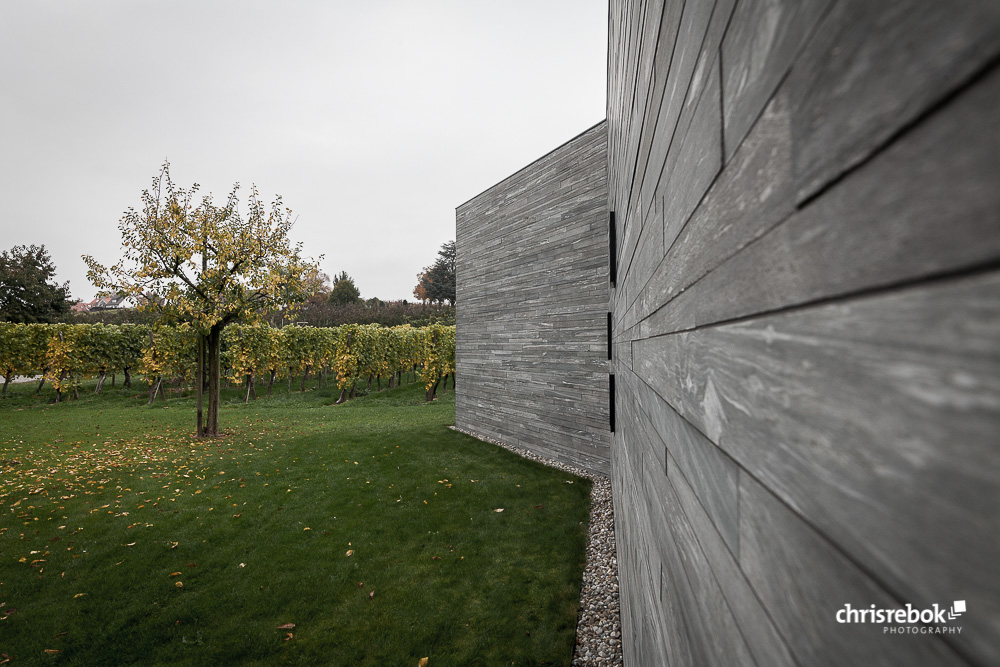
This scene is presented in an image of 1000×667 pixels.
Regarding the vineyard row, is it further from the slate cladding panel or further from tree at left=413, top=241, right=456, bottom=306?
tree at left=413, top=241, right=456, bottom=306

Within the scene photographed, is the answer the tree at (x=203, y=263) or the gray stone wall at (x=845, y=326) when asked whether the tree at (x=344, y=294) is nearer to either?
the tree at (x=203, y=263)

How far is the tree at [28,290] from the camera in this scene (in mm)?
23156

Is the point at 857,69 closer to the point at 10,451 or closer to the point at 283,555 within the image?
the point at 283,555

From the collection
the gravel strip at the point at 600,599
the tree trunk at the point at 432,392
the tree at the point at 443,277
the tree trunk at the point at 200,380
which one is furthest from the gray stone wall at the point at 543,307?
the tree at the point at 443,277

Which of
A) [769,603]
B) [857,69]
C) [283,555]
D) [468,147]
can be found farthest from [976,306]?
[468,147]

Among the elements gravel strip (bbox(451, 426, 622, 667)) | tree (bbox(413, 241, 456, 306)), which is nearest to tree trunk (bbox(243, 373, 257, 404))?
gravel strip (bbox(451, 426, 622, 667))

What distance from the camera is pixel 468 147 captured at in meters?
35.3

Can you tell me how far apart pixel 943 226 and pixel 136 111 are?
103 ft

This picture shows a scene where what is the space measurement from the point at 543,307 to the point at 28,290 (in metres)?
32.2

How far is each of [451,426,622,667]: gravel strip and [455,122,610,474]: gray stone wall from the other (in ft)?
4.47

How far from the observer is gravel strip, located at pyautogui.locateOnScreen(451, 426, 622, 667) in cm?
305

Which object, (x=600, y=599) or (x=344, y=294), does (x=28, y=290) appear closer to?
(x=344, y=294)

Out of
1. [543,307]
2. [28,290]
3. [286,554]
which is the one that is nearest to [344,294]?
[28,290]

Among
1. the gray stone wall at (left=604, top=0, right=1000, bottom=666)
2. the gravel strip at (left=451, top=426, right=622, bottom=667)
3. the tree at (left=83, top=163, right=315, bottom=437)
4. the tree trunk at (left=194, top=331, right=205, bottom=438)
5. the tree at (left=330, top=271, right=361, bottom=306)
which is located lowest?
the gravel strip at (left=451, top=426, right=622, bottom=667)
